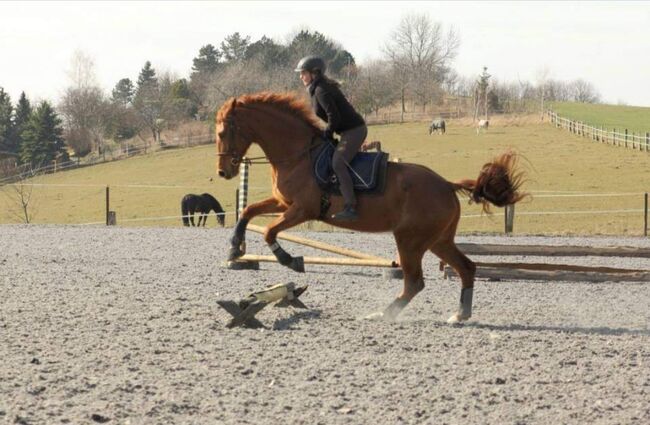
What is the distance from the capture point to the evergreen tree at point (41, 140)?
76.9 m

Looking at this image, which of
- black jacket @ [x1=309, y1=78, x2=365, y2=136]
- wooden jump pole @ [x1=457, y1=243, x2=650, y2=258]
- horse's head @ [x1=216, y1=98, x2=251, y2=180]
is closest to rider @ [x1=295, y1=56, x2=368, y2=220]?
black jacket @ [x1=309, y1=78, x2=365, y2=136]

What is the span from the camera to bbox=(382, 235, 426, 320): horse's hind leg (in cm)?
933

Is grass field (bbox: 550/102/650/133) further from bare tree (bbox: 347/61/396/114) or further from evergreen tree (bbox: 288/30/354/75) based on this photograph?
evergreen tree (bbox: 288/30/354/75)

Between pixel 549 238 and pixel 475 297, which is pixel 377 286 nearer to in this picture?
pixel 475 297

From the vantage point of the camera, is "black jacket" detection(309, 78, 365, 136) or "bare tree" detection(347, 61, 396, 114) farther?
"bare tree" detection(347, 61, 396, 114)

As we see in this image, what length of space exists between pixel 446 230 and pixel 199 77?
10249cm

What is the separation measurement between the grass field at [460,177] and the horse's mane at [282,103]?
51.2 feet

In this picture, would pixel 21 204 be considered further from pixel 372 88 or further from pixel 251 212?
pixel 372 88

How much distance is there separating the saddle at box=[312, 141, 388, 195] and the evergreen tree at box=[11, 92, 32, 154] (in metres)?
78.7

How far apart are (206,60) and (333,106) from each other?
4337 inches

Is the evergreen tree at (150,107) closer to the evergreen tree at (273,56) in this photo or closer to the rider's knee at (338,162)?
the evergreen tree at (273,56)

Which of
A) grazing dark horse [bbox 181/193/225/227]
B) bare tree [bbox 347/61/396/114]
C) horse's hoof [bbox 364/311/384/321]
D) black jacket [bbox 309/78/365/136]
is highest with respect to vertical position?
bare tree [bbox 347/61/396/114]

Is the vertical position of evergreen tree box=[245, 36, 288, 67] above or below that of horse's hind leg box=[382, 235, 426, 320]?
above

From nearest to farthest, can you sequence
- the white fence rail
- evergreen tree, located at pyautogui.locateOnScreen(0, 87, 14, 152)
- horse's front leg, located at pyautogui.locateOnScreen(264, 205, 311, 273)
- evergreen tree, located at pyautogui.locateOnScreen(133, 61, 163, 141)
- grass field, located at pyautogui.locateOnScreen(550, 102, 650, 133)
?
horse's front leg, located at pyautogui.locateOnScreen(264, 205, 311, 273)
the white fence rail
grass field, located at pyautogui.locateOnScreen(550, 102, 650, 133)
evergreen tree, located at pyautogui.locateOnScreen(0, 87, 14, 152)
evergreen tree, located at pyautogui.locateOnScreen(133, 61, 163, 141)
